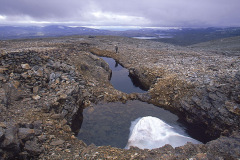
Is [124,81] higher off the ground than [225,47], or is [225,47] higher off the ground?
[225,47]

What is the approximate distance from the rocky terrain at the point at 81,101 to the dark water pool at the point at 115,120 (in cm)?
56

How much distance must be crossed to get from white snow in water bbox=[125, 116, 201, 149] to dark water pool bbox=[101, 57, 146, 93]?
14.8 ft

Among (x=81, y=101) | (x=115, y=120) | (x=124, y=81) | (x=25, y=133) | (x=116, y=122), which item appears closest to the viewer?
(x=25, y=133)

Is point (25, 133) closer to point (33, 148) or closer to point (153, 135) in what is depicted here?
point (33, 148)

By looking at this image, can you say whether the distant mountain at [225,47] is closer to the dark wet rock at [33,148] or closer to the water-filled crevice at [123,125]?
the water-filled crevice at [123,125]

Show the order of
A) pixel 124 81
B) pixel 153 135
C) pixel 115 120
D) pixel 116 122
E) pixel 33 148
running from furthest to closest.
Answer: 1. pixel 124 81
2. pixel 115 120
3. pixel 116 122
4. pixel 153 135
5. pixel 33 148

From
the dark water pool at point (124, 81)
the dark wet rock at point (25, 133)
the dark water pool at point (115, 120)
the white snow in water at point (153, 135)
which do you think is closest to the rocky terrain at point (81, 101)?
the dark wet rock at point (25, 133)

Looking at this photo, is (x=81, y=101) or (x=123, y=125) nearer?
(x=123, y=125)

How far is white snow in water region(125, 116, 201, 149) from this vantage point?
7582mm

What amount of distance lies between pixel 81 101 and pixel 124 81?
18.3 feet

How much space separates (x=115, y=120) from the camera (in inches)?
359

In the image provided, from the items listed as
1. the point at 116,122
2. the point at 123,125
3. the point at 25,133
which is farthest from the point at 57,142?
the point at 123,125

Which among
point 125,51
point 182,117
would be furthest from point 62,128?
point 125,51

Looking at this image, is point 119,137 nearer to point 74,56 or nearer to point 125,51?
point 74,56
